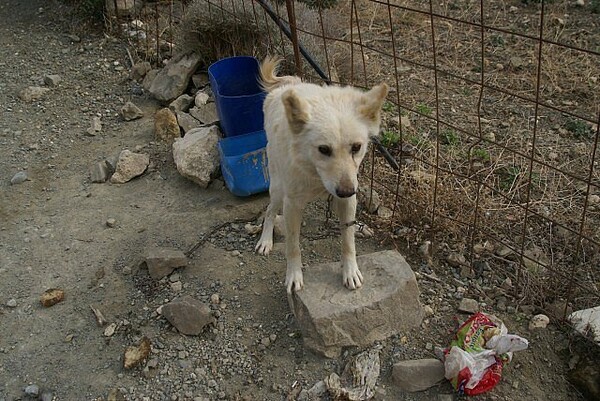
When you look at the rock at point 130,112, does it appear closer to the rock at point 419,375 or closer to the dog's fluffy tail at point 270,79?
the dog's fluffy tail at point 270,79

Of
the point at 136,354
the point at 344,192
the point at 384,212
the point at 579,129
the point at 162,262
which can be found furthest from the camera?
the point at 579,129

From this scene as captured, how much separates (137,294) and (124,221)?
32.8 inches

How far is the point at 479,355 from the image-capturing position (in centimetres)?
282

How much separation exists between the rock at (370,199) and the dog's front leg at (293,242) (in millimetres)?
918

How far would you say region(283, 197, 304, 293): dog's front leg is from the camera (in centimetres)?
314

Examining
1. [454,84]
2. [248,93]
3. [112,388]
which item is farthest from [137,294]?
[454,84]

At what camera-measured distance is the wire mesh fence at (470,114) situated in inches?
137

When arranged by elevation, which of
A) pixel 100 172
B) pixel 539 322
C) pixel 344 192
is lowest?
pixel 539 322

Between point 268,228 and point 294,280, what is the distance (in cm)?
69

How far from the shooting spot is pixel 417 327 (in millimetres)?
3176

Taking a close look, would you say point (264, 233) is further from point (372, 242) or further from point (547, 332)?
point (547, 332)

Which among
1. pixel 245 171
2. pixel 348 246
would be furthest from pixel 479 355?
pixel 245 171

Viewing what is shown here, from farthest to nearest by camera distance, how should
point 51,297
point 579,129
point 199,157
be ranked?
1. point 579,129
2. point 199,157
3. point 51,297

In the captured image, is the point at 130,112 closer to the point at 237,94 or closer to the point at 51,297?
the point at 237,94
